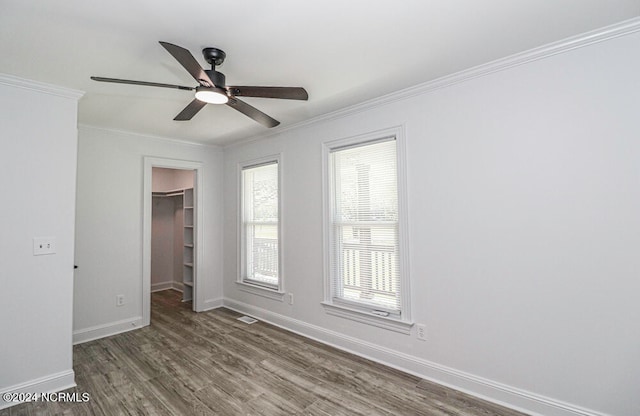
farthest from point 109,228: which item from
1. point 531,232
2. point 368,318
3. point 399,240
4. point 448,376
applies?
point 531,232

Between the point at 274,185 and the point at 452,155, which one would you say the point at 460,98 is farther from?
the point at 274,185

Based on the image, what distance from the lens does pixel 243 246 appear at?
462 centimetres

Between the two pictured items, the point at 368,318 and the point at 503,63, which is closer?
the point at 503,63

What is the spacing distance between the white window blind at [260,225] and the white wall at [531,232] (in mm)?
1778

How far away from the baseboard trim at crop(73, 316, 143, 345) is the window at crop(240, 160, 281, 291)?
1.47 metres

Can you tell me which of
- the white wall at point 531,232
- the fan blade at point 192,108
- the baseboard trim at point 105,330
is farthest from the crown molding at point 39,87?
the white wall at point 531,232

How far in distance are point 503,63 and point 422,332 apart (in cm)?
229

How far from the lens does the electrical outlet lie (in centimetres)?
268

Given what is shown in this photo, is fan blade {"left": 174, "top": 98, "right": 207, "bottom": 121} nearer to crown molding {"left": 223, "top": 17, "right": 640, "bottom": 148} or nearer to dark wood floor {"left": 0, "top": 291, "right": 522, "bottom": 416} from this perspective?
crown molding {"left": 223, "top": 17, "right": 640, "bottom": 148}

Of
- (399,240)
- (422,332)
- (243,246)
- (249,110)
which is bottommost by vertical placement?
(422,332)

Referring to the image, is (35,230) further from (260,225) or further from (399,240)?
(399,240)

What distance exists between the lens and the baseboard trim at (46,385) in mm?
2389

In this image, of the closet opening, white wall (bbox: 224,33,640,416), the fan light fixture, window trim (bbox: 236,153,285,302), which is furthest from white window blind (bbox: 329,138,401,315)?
the closet opening

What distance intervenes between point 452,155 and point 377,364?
205 centimetres
